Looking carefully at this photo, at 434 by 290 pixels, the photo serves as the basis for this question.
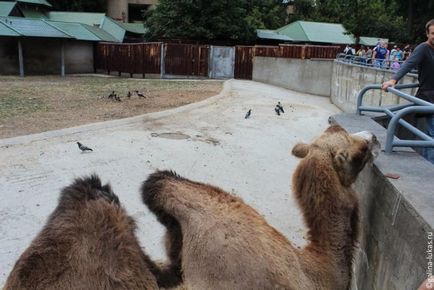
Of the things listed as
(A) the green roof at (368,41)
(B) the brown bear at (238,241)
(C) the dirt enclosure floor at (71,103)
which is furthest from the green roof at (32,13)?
(B) the brown bear at (238,241)

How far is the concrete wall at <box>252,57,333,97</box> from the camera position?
80.1 ft

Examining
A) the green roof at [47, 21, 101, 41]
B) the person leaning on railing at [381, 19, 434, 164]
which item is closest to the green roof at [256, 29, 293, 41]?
the green roof at [47, 21, 101, 41]

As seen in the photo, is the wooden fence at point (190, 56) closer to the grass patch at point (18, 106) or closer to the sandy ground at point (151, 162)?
the grass patch at point (18, 106)

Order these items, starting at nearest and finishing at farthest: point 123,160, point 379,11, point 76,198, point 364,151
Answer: point 76,198 → point 364,151 → point 123,160 → point 379,11

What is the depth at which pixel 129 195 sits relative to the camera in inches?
274

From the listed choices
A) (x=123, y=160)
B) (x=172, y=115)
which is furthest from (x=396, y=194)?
(x=172, y=115)

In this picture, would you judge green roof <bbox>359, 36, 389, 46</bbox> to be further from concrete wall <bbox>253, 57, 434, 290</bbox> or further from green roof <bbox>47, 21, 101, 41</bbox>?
concrete wall <bbox>253, 57, 434, 290</bbox>

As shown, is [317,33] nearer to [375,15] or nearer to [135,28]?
[375,15]

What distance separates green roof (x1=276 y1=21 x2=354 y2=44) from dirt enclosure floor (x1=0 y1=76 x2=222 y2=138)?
2310cm

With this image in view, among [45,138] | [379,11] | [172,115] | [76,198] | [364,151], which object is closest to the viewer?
[76,198]

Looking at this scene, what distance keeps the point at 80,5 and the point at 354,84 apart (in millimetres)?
41122

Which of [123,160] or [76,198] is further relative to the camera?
[123,160]

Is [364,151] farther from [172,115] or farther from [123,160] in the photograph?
[172,115]

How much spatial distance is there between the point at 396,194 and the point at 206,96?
1661cm
